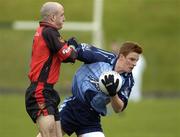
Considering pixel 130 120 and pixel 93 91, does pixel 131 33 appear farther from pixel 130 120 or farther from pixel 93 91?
pixel 93 91

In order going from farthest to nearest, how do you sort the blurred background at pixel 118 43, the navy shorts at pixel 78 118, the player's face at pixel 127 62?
the blurred background at pixel 118 43
the navy shorts at pixel 78 118
the player's face at pixel 127 62

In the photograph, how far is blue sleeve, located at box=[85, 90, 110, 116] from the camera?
12.6m

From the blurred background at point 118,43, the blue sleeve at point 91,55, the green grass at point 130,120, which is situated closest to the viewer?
the blue sleeve at point 91,55

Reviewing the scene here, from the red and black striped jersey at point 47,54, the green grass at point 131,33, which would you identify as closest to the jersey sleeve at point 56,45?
the red and black striped jersey at point 47,54

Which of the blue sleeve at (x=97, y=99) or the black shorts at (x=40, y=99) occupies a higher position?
the black shorts at (x=40, y=99)

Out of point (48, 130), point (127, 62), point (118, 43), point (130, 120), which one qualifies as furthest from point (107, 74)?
point (118, 43)

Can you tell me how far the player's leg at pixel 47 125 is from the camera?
11.9 metres

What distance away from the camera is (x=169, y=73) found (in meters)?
34.4

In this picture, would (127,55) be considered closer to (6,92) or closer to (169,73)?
(6,92)

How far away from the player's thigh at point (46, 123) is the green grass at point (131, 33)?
19248mm

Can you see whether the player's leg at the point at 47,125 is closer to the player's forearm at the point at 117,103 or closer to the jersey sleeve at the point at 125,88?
the player's forearm at the point at 117,103

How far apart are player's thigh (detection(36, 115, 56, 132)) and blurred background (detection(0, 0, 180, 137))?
10.2m

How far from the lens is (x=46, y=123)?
11945 millimetres

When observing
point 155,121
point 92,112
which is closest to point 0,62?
point 155,121
